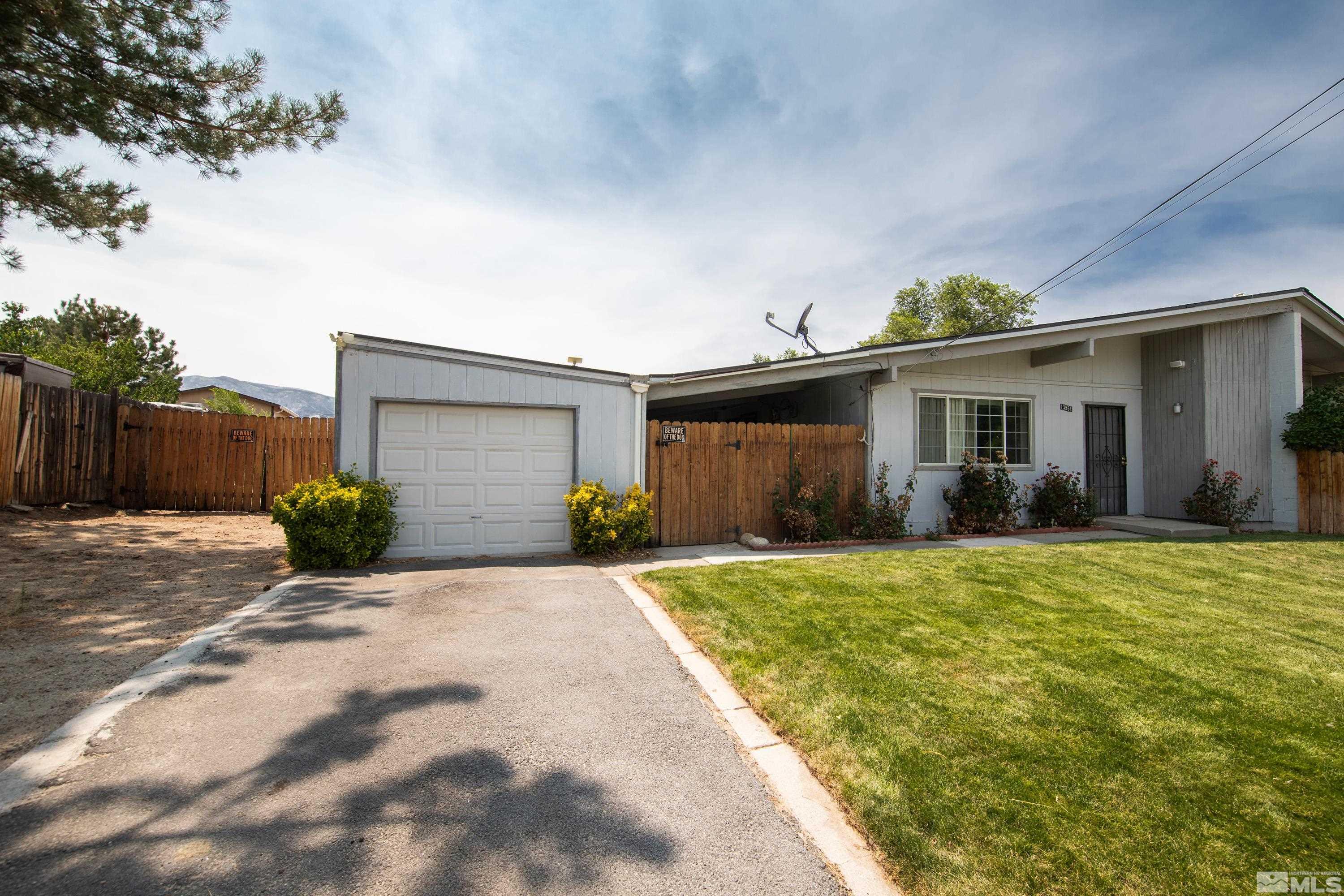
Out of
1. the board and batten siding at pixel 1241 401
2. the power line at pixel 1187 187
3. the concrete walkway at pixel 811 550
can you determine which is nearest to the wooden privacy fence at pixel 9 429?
the concrete walkway at pixel 811 550

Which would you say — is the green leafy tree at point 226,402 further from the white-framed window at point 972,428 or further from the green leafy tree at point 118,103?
the white-framed window at point 972,428

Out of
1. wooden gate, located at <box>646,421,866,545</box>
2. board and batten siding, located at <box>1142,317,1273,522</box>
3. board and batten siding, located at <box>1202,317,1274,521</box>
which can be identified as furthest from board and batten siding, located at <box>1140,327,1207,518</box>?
wooden gate, located at <box>646,421,866,545</box>

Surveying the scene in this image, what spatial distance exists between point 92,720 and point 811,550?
23.4 ft

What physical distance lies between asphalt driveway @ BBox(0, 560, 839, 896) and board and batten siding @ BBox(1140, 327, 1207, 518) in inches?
453

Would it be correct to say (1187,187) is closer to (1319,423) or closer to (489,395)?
(1319,423)

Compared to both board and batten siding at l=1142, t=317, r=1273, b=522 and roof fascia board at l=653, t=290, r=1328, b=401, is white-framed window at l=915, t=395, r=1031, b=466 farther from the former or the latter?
board and batten siding at l=1142, t=317, r=1273, b=522

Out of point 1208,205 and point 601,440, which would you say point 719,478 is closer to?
point 601,440

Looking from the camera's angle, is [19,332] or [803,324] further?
[19,332]

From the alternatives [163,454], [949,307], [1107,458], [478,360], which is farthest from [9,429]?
[949,307]

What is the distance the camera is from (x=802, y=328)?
9.43 meters

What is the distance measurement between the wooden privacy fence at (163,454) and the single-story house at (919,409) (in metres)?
5.19

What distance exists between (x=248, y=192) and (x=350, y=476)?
376 cm

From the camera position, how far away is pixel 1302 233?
10320mm

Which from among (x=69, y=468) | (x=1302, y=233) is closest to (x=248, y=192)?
(x=69, y=468)
